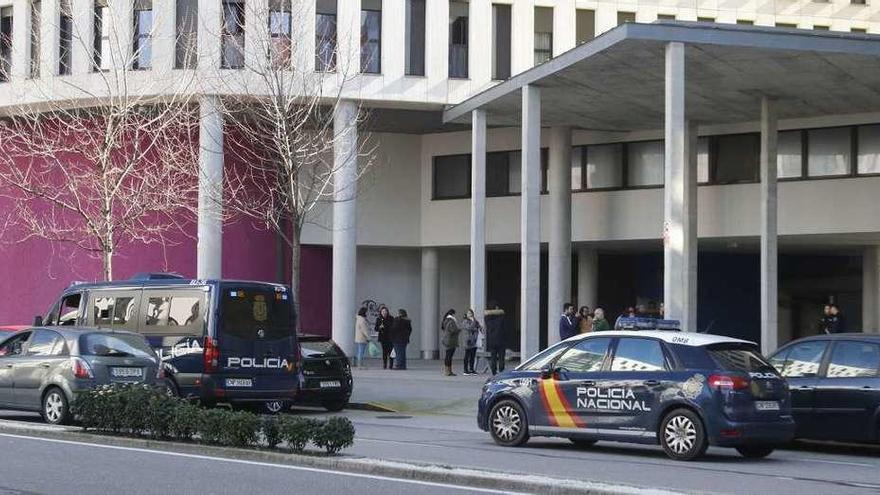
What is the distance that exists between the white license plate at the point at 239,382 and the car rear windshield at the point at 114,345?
4.59ft

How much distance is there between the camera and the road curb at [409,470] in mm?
12820

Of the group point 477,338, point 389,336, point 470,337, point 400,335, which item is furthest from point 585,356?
point 389,336

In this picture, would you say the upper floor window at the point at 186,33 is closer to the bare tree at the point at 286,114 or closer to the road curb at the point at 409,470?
the bare tree at the point at 286,114

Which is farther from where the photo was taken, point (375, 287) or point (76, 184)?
point (375, 287)

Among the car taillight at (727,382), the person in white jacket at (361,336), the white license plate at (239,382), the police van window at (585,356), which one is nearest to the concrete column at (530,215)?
the person in white jacket at (361,336)

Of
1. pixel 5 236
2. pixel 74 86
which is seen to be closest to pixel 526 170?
pixel 74 86

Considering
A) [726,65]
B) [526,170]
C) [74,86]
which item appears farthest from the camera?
[74,86]

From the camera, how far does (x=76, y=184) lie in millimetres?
33719

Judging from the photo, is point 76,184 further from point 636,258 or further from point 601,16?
point 636,258

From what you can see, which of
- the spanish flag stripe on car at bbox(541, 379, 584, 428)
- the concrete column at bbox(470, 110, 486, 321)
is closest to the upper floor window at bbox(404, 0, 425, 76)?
the concrete column at bbox(470, 110, 486, 321)

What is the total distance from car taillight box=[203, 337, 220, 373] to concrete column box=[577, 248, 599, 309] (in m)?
23.8

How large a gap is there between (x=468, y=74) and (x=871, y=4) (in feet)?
40.1

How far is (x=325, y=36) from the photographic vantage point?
39.8 m

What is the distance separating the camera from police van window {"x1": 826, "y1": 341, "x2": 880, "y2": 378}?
17750mm
